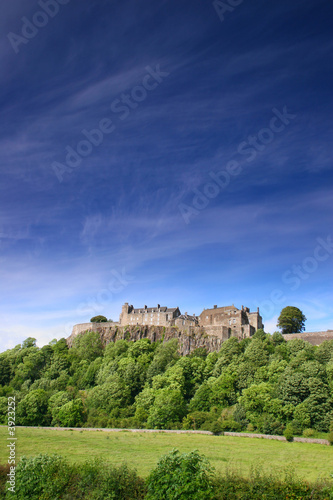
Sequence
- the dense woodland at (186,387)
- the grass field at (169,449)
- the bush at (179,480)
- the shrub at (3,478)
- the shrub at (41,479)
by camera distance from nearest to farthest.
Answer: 1. the bush at (179,480)
2. the shrub at (41,479)
3. the shrub at (3,478)
4. the grass field at (169,449)
5. the dense woodland at (186,387)

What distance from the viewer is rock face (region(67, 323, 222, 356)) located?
84.7m

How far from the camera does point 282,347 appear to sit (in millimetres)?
68562

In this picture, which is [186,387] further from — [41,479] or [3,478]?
[41,479]

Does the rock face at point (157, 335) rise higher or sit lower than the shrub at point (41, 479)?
higher

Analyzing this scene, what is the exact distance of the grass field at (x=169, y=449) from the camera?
32125 millimetres

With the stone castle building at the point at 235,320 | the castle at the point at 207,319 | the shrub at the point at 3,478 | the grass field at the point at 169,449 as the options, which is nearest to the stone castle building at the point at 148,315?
the castle at the point at 207,319

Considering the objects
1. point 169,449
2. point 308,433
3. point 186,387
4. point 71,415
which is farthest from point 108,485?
point 186,387

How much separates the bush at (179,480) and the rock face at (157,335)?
64922 mm

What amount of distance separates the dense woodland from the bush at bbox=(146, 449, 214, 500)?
32.2m

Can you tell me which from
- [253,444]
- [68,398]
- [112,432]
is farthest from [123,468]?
[68,398]

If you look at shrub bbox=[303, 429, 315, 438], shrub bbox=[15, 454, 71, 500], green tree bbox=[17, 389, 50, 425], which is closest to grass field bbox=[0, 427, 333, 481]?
shrub bbox=[303, 429, 315, 438]

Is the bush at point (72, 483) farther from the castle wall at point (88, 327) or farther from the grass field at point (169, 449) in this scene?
the castle wall at point (88, 327)

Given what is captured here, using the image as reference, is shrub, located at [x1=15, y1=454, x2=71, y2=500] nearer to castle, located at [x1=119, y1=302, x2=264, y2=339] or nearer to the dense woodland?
the dense woodland

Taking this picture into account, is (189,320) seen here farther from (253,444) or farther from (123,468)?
(123,468)
